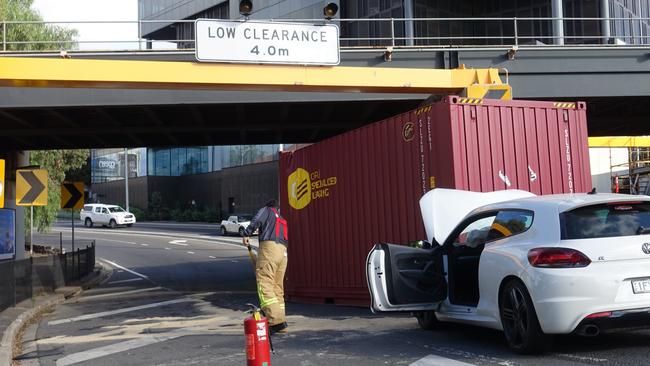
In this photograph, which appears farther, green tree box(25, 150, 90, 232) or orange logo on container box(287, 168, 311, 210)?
green tree box(25, 150, 90, 232)

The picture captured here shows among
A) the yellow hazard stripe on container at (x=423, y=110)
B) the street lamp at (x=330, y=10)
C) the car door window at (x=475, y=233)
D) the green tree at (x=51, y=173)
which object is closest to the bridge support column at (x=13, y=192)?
the green tree at (x=51, y=173)

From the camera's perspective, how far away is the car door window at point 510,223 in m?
6.44

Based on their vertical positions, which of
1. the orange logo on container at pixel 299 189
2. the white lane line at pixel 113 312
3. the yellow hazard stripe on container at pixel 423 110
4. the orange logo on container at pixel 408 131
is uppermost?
the yellow hazard stripe on container at pixel 423 110

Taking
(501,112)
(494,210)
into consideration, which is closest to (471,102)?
(501,112)

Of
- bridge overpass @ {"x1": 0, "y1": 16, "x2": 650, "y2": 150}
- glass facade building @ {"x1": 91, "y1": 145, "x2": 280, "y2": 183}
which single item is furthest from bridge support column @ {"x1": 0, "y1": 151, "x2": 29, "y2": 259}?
glass facade building @ {"x1": 91, "y1": 145, "x2": 280, "y2": 183}

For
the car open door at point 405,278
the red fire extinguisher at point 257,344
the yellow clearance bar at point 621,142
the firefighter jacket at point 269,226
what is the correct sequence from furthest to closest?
the yellow clearance bar at point 621,142
the firefighter jacket at point 269,226
the car open door at point 405,278
the red fire extinguisher at point 257,344

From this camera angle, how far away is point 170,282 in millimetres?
18797

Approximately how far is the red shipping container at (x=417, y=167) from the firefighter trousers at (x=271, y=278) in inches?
87.6

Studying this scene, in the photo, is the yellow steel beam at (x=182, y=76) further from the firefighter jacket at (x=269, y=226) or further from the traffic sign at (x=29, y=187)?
the traffic sign at (x=29, y=187)

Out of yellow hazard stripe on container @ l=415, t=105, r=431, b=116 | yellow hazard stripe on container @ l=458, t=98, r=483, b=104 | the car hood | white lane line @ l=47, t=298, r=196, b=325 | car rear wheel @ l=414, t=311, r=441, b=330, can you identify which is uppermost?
yellow hazard stripe on container @ l=458, t=98, r=483, b=104

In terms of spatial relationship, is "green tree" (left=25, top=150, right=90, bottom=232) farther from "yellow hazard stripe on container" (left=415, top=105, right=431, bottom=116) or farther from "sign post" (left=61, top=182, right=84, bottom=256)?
"yellow hazard stripe on container" (left=415, top=105, right=431, bottom=116)

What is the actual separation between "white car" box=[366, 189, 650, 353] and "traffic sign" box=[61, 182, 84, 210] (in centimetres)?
1371

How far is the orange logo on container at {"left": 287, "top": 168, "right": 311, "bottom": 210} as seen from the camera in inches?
508

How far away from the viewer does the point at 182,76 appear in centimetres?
984
